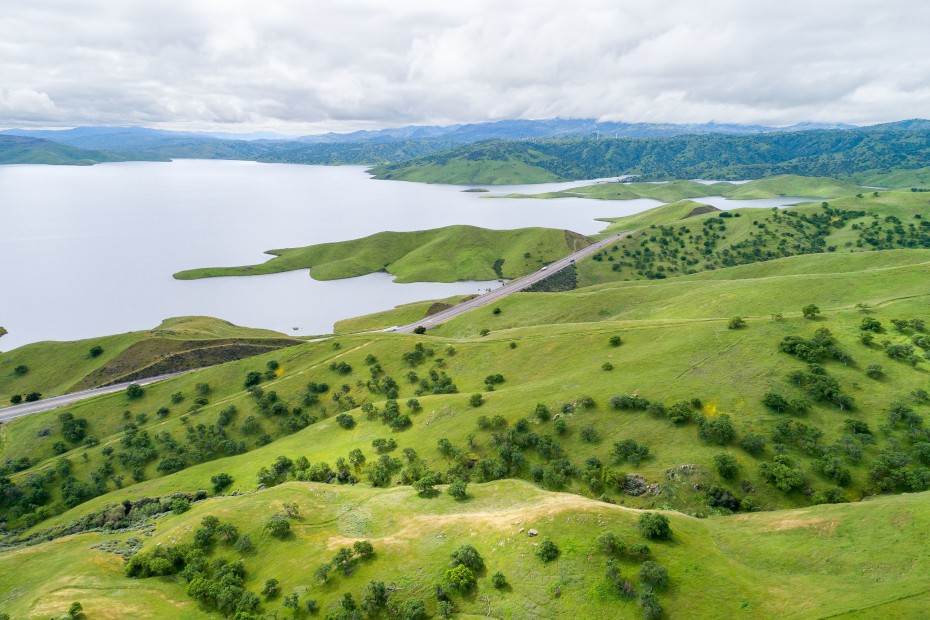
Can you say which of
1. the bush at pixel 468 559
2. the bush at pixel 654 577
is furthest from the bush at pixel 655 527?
the bush at pixel 468 559

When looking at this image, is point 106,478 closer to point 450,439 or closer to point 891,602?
point 450,439

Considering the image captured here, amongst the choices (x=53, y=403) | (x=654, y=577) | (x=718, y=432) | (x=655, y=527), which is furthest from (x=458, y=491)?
(x=53, y=403)

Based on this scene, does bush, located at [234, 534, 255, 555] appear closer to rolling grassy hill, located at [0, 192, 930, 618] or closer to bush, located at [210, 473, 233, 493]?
rolling grassy hill, located at [0, 192, 930, 618]

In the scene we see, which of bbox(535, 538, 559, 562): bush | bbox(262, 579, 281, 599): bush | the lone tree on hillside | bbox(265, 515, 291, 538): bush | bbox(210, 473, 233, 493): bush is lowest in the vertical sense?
bbox(210, 473, 233, 493): bush

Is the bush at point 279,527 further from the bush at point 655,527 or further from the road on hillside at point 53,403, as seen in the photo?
the road on hillside at point 53,403

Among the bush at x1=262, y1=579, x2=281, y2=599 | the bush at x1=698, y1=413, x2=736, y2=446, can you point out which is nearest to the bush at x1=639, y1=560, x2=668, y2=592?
the bush at x1=698, y1=413, x2=736, y2=446
